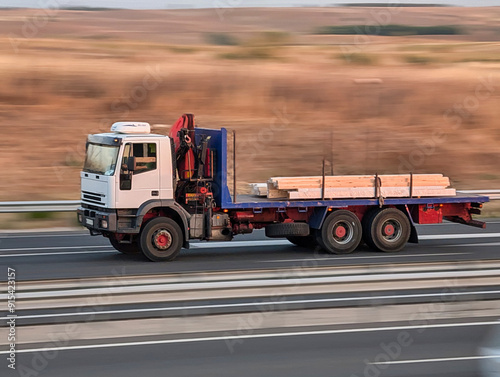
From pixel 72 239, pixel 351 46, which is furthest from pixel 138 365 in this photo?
pixel 351 46

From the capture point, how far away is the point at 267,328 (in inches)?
424

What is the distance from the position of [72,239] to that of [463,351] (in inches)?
454

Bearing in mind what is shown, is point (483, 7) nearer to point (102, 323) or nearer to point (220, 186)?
point (220, 186)

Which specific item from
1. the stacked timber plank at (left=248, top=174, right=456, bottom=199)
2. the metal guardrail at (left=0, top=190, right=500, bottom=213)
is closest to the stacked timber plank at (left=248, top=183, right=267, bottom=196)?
the stacked timber plank at (left=248, top=174, right=456, bottom=199)

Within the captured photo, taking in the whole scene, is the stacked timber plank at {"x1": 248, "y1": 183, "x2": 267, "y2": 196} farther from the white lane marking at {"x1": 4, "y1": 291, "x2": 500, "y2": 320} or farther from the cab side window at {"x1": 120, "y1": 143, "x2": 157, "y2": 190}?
the white lane marking at {"x1": 4, "y1": 291, "x2": 500, "y2": 320}

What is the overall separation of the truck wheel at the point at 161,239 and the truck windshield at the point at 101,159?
123 cm

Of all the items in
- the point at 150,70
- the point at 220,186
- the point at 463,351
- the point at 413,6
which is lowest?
the point at 463,351

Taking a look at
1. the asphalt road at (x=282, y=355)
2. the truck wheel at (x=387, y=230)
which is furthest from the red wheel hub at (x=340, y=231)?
the asphalt road at (x=282, y=355)

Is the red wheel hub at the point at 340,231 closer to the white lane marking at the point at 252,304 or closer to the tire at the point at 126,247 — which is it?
the tire at the point at 126,247

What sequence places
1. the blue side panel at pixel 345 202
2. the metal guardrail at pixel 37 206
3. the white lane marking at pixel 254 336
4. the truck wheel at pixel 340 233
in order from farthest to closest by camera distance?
1. the metal guardrail at pixel 37 206
2. the truck wheel at pixel 340 233
3. the blue side panel at pixel 345 202
4. the white lane marking at pixel 254 336

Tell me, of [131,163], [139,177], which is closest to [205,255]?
[139,177]

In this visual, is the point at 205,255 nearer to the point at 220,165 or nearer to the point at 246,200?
the point at 246,200

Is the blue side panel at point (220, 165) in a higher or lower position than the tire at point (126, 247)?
higher

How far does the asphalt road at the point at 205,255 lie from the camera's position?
51.9 feet
